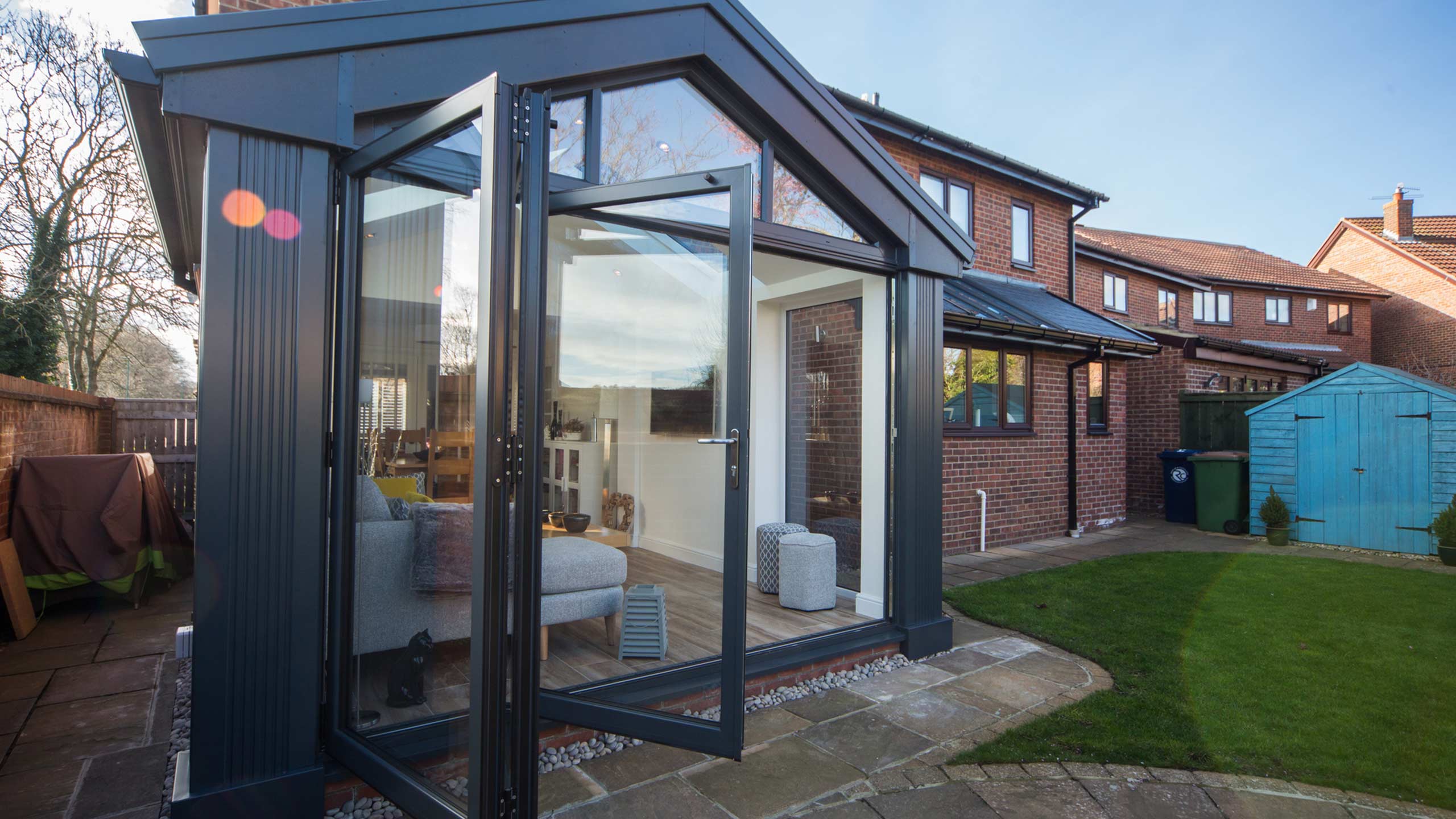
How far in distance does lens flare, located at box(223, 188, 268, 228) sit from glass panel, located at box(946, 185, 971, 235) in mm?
8162

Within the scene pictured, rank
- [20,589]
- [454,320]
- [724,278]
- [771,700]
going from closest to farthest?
1. [454,320]
2. [724,278]
3. [771,700]
4. [20,589]

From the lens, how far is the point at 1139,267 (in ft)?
47.0

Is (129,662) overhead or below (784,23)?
below

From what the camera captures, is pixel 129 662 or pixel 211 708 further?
pixel 129 662

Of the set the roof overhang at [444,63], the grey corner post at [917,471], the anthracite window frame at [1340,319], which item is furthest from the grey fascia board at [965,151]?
the anthracite window frame at [1340,319]

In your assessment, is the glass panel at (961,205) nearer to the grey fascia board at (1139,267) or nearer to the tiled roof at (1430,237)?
the grey fascia board at (1139,267)

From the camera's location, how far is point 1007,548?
26.9ft

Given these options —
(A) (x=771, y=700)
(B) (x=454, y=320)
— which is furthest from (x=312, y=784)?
(A) (x=771, y=700)

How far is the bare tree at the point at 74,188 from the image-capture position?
36.0 feet

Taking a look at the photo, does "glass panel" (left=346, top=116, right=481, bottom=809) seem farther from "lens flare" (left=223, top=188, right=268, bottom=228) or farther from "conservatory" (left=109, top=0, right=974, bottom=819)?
"lens flare" (left=223, top=188, right=268, bottom=228)

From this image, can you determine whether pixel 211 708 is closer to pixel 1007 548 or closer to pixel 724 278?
pixel 724 278

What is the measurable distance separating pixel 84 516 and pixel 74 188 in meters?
9.74

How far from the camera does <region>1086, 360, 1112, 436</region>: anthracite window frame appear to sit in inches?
385

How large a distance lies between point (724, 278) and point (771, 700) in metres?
2.21
